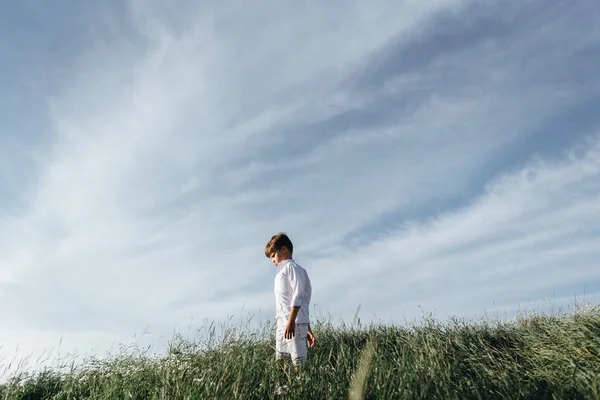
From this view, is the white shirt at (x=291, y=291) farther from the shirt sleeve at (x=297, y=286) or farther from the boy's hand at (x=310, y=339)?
the boy's hand at (x=310, y=339)

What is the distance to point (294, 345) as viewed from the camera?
21.7 feet

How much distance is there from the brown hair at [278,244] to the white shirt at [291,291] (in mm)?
257

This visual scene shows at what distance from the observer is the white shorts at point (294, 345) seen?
6.57m

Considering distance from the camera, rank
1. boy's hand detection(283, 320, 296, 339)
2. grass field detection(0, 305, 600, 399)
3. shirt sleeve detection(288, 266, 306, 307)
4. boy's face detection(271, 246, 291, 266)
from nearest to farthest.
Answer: grass field detection(0, 305, 600, 399) → boy's hand detection(283, 320, 296, 339) → shirt sleeve detection(288, 266, 306, 307) → boy's face detection(271, 246, 291, 266)

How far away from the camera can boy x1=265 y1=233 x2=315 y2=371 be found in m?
6.60

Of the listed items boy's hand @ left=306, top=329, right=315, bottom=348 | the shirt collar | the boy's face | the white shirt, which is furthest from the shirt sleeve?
boy's hand @ left=306, top=329, right=315, bottom=348

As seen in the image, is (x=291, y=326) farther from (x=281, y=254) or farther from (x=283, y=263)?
(x=281, y=254)

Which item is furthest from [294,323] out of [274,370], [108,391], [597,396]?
[597,396]

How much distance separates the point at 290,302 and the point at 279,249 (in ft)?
2.51

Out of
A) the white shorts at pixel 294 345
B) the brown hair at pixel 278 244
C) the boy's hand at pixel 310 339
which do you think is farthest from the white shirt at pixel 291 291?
the boy's hand at pixel 310 339

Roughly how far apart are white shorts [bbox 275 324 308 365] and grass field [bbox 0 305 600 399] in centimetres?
17

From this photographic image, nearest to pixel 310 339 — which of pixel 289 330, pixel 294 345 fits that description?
pixel 294 345

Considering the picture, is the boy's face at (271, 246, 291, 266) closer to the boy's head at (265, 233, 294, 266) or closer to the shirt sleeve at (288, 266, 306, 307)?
the boy's head at (265, 233, 294, 266)

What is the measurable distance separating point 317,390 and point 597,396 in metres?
2.65
